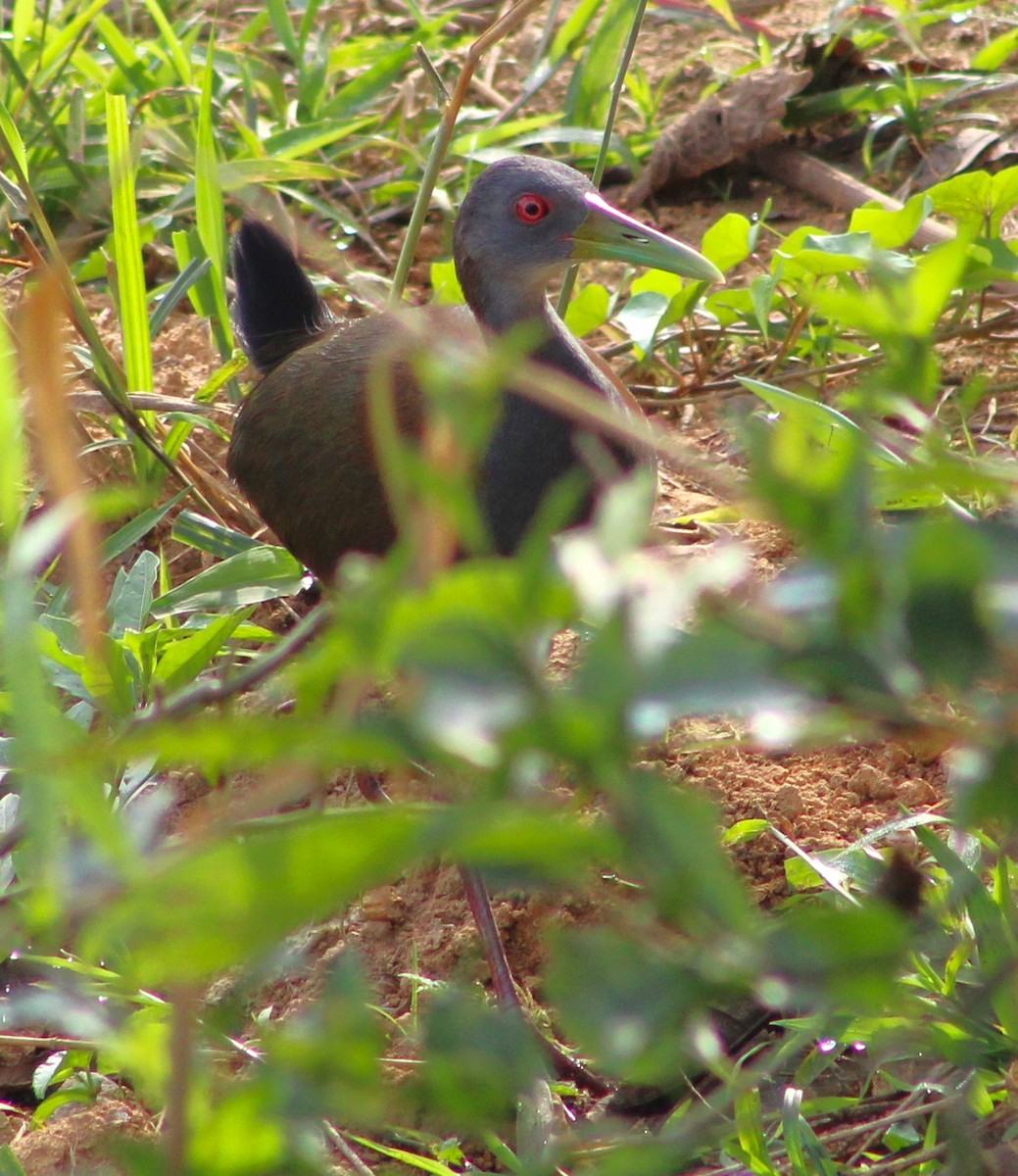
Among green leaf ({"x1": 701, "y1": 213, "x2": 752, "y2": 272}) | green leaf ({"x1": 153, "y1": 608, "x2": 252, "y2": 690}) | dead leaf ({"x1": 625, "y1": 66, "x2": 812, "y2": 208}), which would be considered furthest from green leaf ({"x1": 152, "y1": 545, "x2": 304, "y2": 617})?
dead leaf ({"x1": 625, "y1": 66, "x2": 812, "y2": 208})

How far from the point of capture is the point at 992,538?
0.60 m

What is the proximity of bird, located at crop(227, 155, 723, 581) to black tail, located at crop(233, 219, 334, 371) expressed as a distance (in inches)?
7.4

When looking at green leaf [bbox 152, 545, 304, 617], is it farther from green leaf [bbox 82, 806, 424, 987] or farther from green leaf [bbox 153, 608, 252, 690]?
green leaf [bbox 82, 806, 424, 987]

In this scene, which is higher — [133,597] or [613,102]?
[613,102]

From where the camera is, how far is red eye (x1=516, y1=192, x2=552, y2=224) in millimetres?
3000

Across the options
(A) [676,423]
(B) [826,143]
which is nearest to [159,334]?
(A) [676,423]

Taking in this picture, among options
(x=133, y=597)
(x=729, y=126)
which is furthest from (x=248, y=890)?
(x=729, y=126)

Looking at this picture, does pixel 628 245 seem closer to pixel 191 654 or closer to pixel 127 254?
pixel 127 254

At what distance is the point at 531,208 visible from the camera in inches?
118

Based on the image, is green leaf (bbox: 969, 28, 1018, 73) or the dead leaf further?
the dead leaf

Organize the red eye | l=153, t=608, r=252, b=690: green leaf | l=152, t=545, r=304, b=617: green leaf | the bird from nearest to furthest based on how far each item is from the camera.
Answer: l=153, t=608, r=252, b=690: green leaf < l=152, t=545, r=304, b=617: green leaf < the bird < the red eye

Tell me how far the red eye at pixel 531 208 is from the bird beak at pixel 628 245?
79mm

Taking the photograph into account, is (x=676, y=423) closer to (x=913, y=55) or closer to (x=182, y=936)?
(x=913, y=55)

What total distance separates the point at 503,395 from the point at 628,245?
0.48 metres
